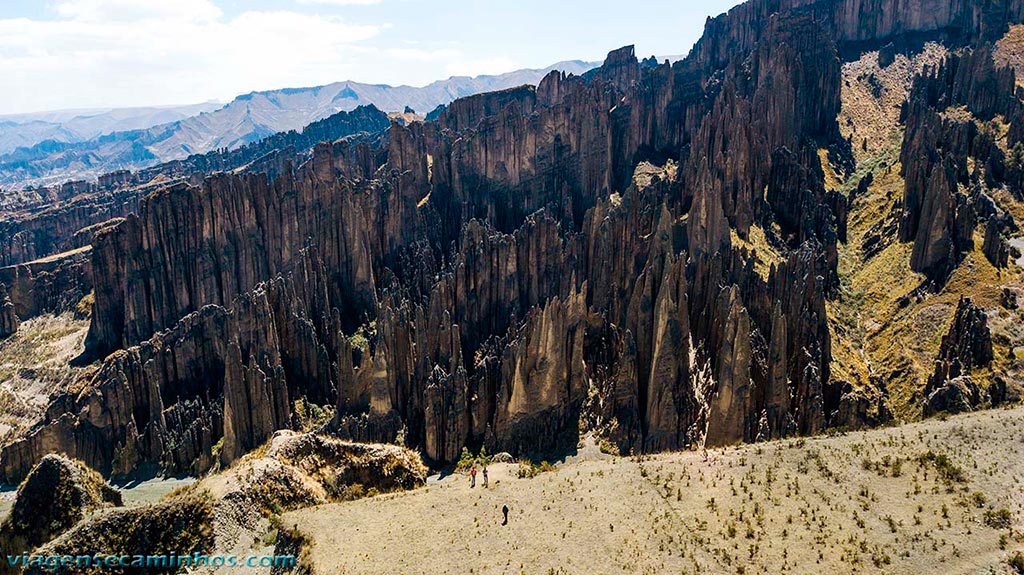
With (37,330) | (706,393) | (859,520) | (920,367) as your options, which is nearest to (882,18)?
(920,367)

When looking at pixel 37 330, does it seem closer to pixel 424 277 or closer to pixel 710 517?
pixel 424 277

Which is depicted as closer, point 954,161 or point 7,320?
point 954,161

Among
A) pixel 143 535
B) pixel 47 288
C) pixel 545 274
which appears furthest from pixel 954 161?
pixel 47 288

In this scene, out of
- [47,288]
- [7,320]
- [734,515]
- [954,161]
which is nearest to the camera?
[734,515]

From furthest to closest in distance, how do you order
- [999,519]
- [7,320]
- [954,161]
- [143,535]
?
1. [7,320]
2. [954,161]
3. [999,519]
4. [143,535]

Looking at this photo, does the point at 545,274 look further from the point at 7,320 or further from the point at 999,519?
the point at 7,320

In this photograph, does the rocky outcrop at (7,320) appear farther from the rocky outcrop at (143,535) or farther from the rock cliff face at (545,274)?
the rocky outcrop at (143,535)
